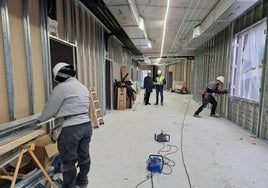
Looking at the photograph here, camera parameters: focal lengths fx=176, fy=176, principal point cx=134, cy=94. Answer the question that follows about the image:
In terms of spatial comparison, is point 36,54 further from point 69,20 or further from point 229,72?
point 229,72

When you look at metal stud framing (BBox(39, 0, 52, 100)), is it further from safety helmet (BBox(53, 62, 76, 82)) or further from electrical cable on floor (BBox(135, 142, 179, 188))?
electrical cable on floor (BBox(135, 142, 179, 188))

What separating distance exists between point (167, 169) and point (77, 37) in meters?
3.24

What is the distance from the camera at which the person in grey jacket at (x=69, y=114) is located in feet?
5.68

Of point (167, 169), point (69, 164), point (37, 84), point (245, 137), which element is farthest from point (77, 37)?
point (245, 137)

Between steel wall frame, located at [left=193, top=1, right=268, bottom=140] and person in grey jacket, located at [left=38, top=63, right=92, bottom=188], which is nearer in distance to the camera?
person in grey jacket, located at [left=38, top=63, right=92, bottom=188]

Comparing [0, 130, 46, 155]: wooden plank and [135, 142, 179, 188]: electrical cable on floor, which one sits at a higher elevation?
[0, 130, 46, 155]: wooden plank

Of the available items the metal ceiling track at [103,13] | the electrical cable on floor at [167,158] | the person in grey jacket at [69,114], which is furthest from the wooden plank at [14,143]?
the metal ceiling track at [103,13]

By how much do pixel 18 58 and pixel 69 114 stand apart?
1.19 metres

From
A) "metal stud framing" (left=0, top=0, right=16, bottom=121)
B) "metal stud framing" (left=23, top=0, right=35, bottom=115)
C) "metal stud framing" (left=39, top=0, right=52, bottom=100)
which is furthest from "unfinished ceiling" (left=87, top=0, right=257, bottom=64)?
"metal stud framing" (left=0, top=0, right=16, bottom=121)

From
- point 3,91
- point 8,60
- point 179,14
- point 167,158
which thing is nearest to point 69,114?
point 3,91

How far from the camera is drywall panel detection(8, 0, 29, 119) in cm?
216

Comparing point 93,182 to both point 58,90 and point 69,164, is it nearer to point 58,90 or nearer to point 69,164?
point 69,164

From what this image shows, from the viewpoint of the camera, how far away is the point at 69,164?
1813 millimetres

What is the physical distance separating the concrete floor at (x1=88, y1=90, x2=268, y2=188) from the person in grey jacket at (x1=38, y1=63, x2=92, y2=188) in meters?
0.52
